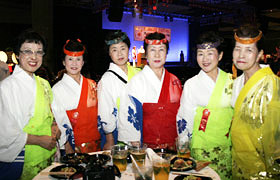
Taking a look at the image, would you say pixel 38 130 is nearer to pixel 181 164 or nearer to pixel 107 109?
pixel 107 109

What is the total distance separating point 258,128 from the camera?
80.3 inches

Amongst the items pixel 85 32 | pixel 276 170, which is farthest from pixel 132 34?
pixel 276 170

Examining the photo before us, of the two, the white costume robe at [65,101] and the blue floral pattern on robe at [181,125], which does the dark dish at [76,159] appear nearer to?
the white costume robe at [65,101]

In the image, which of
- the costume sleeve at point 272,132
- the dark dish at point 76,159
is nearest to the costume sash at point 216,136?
the costume sleeve at point 272,132

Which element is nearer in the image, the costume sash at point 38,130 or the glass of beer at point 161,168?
the glass of beer at point 161,168

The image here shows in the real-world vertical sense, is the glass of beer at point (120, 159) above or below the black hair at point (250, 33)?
below

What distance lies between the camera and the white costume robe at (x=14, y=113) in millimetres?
2033

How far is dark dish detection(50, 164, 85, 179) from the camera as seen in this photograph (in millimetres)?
1624

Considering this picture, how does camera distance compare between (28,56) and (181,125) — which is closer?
(28,56)

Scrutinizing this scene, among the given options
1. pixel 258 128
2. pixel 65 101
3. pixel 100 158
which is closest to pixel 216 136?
pixel 258 128

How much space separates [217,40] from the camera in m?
2.55

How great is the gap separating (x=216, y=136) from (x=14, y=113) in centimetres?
195

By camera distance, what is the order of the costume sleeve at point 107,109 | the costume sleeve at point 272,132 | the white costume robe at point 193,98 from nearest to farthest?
the costume sleeve at point 272,132
the white costume robe at point 193,98
the costume sleeve at point 107,109

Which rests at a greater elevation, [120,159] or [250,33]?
[250,33]
